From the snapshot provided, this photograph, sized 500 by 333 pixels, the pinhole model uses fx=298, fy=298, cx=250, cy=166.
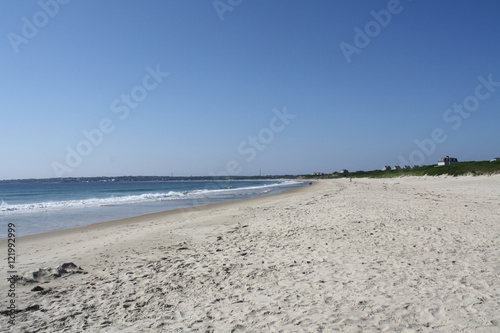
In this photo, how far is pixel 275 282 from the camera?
521 centimetres

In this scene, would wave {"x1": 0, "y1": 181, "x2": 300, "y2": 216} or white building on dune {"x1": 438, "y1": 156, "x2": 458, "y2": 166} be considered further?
white building on dune {"x1": 438, "y1": 156, "x2": 458, "y2": 166}

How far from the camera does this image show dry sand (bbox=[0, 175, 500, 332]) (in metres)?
3.88

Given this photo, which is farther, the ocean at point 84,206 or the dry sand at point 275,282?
the ocean at point 84,206

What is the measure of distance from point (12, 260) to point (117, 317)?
5415mm

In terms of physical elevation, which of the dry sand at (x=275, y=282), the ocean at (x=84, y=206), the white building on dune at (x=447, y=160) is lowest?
the dry sand at (x=275, y=282)

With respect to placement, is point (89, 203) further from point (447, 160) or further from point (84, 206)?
point (447, 160)

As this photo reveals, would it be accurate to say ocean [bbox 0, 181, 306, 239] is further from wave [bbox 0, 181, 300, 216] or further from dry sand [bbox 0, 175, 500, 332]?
dry sand [bbox 0, 175, 500, 332]

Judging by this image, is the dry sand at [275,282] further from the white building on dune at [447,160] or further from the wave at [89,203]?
the white building on dune at [447,160]

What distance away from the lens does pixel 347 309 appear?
4047 mm

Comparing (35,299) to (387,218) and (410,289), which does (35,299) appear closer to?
(410,289)

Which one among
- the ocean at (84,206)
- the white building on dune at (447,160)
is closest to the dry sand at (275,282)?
the ocean at (84,206)

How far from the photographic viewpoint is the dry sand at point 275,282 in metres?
3.88

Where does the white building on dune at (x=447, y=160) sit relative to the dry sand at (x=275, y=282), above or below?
above

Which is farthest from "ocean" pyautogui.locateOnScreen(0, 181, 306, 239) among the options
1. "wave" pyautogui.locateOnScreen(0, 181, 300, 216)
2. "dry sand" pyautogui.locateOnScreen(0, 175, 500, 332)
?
"dry sand" pyautogui.locateOnScreen(0, 175, 500, 332)
